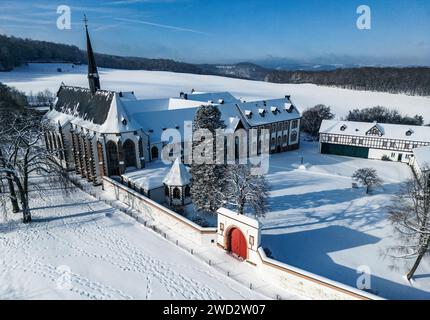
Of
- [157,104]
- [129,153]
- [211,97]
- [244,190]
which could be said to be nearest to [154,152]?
[129,153]

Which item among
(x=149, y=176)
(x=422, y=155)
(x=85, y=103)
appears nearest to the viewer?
(x=149, y=176)

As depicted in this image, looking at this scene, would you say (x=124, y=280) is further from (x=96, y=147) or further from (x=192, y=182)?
(x=96, y=147)

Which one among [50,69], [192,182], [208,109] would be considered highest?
[50,69]

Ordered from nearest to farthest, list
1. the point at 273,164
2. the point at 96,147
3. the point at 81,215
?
the point at 81,215, the point at 96,147, the point at 273,164

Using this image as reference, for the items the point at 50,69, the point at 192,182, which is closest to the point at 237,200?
the point at 192,182

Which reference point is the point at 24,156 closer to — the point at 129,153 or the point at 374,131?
the point at 129,153

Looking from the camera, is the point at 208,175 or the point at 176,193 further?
the point at 176,193

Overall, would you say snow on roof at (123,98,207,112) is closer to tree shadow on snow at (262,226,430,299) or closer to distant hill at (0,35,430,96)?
tree shadow on snow at (262,226,430,299)

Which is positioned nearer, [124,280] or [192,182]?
[124,280]
